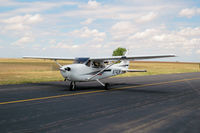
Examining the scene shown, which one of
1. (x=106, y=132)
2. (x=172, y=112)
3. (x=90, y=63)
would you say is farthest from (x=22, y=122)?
(x=90, y=63)

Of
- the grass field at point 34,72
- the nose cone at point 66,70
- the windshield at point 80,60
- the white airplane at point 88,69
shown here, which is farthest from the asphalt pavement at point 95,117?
the grass field at point 34,72

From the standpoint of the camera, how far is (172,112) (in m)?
8.58

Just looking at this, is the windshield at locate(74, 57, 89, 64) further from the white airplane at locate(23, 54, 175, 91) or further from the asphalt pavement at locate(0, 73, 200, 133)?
the asphalt pavement at locate(0, 73, 200, 133)

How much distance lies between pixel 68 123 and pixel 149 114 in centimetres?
313

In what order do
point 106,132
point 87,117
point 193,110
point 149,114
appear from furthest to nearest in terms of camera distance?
point 193,110
point 149,114
point 87,117
point 106,132

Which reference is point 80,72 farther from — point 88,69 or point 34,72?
point 34,72

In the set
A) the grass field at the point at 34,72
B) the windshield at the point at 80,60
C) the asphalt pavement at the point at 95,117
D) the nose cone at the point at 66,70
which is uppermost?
the windshield at the point at 80,60

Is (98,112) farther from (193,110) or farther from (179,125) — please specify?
(193,110)

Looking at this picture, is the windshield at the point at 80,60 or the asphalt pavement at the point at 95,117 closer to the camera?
the asphalt pavement at the point at 95,117

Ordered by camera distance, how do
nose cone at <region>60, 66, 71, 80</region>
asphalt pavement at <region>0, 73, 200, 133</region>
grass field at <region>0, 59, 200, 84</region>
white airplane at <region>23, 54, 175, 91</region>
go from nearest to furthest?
1. asphalt pavement at <region>0, 73, 200, 133</region>
2. nose cone at <region>60, 66, 71, 80</region>
3. white airplane at <region>23, 54, 175, 91</region>
4. grass field at <region>0, 59, 200, 84</region>

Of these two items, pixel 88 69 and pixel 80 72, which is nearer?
pixel 80 72

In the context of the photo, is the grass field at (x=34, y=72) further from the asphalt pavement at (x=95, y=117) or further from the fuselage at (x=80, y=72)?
the asphalt pavement at (x=95, y=117)

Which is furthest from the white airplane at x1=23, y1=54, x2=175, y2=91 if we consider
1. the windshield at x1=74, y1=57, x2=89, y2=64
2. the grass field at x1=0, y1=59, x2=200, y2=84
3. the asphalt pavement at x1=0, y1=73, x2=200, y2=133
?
the grass field at x1=0, y1=59, x2=200, y2=84

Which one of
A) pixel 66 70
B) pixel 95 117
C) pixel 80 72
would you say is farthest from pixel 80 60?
pixel 95 117
